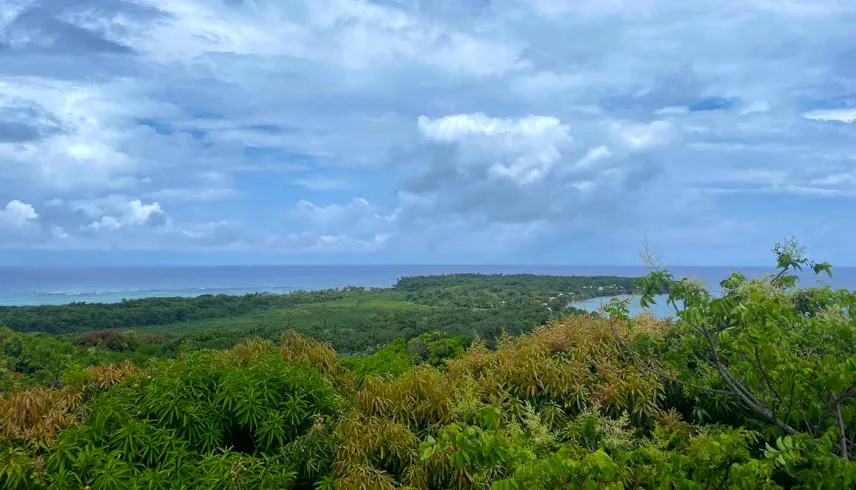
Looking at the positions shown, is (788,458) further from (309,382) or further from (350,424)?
(309,382)

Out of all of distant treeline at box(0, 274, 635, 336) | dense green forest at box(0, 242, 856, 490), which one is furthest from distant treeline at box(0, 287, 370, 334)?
dense green forest at box(0, 242, 856, 490)

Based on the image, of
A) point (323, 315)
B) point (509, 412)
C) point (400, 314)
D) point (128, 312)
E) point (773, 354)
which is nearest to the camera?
point (773, 354)

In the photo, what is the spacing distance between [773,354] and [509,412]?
206cm

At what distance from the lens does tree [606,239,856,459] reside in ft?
11.0

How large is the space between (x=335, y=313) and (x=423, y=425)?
32.9 m

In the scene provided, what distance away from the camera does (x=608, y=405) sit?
475 cm

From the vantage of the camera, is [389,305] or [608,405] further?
[389,305]

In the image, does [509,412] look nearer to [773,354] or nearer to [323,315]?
[773,354]

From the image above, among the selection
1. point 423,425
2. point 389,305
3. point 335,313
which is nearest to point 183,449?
point 423,425

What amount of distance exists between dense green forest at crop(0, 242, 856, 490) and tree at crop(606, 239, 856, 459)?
17 mm

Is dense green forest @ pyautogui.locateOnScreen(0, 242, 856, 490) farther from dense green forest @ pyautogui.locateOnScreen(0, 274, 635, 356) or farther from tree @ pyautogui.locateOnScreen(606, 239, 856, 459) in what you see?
dense green forest @ pyautogui.locateOnScreen(0, 274, 635, 356)

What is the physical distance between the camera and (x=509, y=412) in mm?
4746

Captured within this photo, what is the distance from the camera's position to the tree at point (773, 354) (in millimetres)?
3365

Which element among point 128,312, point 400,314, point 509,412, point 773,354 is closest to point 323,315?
point 400,314
